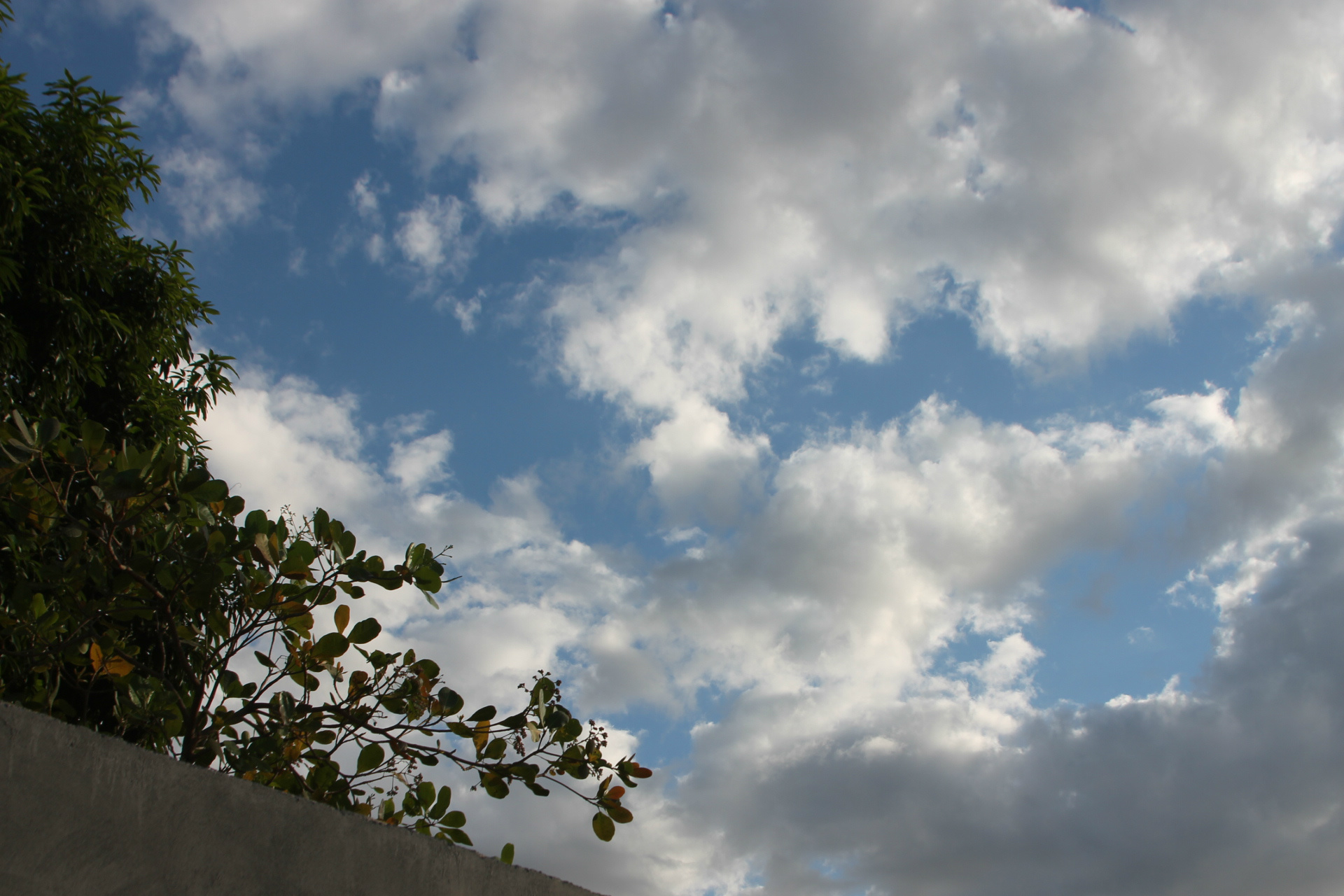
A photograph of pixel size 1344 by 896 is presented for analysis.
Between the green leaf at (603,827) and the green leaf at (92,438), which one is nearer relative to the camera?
the green leaf at (92,438)

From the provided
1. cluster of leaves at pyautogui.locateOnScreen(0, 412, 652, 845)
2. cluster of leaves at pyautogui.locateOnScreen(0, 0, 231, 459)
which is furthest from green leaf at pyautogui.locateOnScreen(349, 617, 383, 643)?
cluster of leaves at pyautogui.locateOnScreen(0, 0, 231, 459)

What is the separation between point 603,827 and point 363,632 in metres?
1.08

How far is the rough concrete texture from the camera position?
148 centimetres

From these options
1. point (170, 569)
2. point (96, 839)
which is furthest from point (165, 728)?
point (96, 839)

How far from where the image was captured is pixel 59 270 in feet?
24.3

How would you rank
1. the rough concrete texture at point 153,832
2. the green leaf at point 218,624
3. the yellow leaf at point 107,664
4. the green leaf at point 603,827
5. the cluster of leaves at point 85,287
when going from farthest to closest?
the cluster of leaves at point 85,287, the green leaf at point 603,827, the green leaf at point 218,624, the yellow leaf at point 107,664, the rough concrete texture at point 153,832

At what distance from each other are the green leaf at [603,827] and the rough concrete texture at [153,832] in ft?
3.65

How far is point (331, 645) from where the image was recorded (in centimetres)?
Answer: 301

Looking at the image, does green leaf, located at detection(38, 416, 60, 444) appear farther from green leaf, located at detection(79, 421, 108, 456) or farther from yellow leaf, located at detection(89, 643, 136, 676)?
yellow leaf, located at detection(89, 643, 136, 676)

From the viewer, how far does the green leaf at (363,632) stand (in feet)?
9.94

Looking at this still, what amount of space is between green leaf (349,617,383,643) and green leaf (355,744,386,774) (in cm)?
40

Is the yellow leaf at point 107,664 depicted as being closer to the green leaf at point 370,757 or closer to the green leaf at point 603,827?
the green leaf at point 370,757

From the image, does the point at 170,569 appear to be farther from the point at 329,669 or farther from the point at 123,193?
the point at 123,193

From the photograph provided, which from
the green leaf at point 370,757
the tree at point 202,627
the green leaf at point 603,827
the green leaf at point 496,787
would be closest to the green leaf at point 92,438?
the tree at point 202,627
